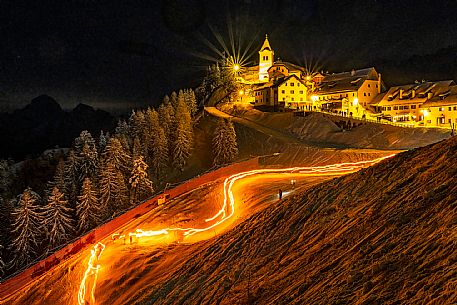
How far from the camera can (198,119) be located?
84000 millimetres

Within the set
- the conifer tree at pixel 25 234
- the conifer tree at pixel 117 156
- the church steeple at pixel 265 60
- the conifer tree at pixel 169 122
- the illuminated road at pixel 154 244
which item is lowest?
the conifer tree at pixel 25 234

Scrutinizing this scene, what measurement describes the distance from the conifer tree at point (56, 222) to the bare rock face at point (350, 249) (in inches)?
1053

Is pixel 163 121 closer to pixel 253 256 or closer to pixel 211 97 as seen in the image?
pixel 211 97

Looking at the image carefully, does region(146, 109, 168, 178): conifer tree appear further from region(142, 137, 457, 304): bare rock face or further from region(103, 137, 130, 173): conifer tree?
region(142, 137, 457, 304): bare rock face

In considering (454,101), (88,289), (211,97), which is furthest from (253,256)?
(211,97)

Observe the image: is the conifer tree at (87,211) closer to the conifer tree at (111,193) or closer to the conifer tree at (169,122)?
the conifer tree at (111,193)

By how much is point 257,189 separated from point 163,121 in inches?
1672

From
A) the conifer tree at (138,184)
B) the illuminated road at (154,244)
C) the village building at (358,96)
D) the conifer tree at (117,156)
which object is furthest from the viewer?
the village building at (358,96)

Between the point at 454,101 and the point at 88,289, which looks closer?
the point at 88,289

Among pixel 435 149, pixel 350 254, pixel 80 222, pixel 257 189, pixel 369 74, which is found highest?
pixel 369 74

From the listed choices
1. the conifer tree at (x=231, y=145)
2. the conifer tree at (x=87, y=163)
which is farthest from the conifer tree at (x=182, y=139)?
the conifer tree at (x=87, y=163)

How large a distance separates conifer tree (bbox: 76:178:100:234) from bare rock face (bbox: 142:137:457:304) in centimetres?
2794

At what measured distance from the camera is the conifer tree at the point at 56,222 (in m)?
43.7

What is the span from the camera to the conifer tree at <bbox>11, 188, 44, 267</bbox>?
41219mm
